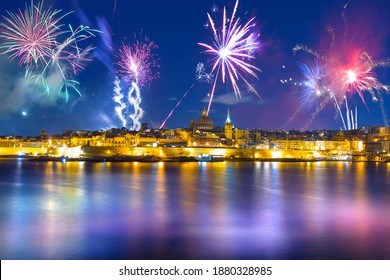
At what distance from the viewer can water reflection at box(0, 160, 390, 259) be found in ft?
24.0

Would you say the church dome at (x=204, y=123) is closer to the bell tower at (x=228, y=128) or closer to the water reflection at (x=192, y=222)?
the bell tower at (x=228, y=128)

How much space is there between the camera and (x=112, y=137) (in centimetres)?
5475

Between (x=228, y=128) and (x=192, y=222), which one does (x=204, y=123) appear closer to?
(x=228, y=128)

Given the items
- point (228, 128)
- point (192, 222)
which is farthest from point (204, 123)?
point (192, 222)

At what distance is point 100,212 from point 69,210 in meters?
0.84

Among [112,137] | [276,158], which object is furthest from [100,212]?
[112,137]

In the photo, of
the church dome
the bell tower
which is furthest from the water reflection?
the church dome

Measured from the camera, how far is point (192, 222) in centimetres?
1007

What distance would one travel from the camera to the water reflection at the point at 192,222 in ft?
24.0

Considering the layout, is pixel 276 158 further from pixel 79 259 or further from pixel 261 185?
pixel 79 259

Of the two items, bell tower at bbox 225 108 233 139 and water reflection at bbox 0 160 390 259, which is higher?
bell tower at bbox 225 108 233 139

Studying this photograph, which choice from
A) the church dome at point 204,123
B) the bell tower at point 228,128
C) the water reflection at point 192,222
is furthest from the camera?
the church dome at point 204,123

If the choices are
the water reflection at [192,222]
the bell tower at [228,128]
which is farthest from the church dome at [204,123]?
the water reflection at [192,222]

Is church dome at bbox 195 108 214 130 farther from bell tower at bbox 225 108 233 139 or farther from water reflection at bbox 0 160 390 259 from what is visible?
water reflection at bbox 0 160 390 259
